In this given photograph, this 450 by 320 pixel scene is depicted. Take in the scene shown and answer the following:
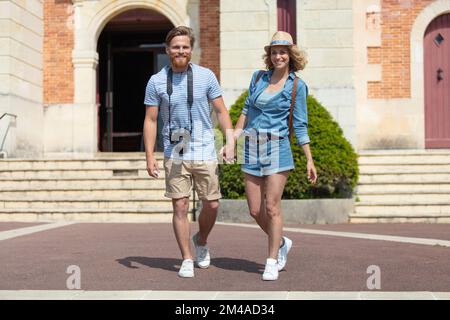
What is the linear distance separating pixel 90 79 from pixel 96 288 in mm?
11300

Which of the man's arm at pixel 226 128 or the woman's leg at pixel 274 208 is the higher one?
the man's arm at pixel 226 128

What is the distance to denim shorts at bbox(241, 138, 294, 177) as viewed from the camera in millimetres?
5289

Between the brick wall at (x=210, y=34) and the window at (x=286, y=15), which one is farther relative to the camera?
the brick wall at (x=210, y=34)

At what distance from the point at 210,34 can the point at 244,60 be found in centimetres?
225

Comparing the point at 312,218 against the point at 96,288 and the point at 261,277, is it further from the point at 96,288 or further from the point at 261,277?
the point at 96,288

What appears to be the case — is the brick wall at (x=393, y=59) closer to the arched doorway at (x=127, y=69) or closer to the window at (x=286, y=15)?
the window at (x=286, y=15)

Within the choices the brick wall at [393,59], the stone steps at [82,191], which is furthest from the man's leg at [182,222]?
the brick wall at [393,59]

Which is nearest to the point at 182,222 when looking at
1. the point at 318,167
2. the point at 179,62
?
the point at 179,62

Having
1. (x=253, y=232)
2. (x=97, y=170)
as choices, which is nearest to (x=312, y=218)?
(x=253, y=232)

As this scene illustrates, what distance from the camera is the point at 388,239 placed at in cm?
811

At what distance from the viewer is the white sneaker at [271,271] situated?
Result: 201 inches

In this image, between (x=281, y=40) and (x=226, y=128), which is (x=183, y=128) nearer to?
(x=226, y=128)

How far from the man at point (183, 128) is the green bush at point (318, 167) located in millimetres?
5289

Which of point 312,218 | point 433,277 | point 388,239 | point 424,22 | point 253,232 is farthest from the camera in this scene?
point 424,22
